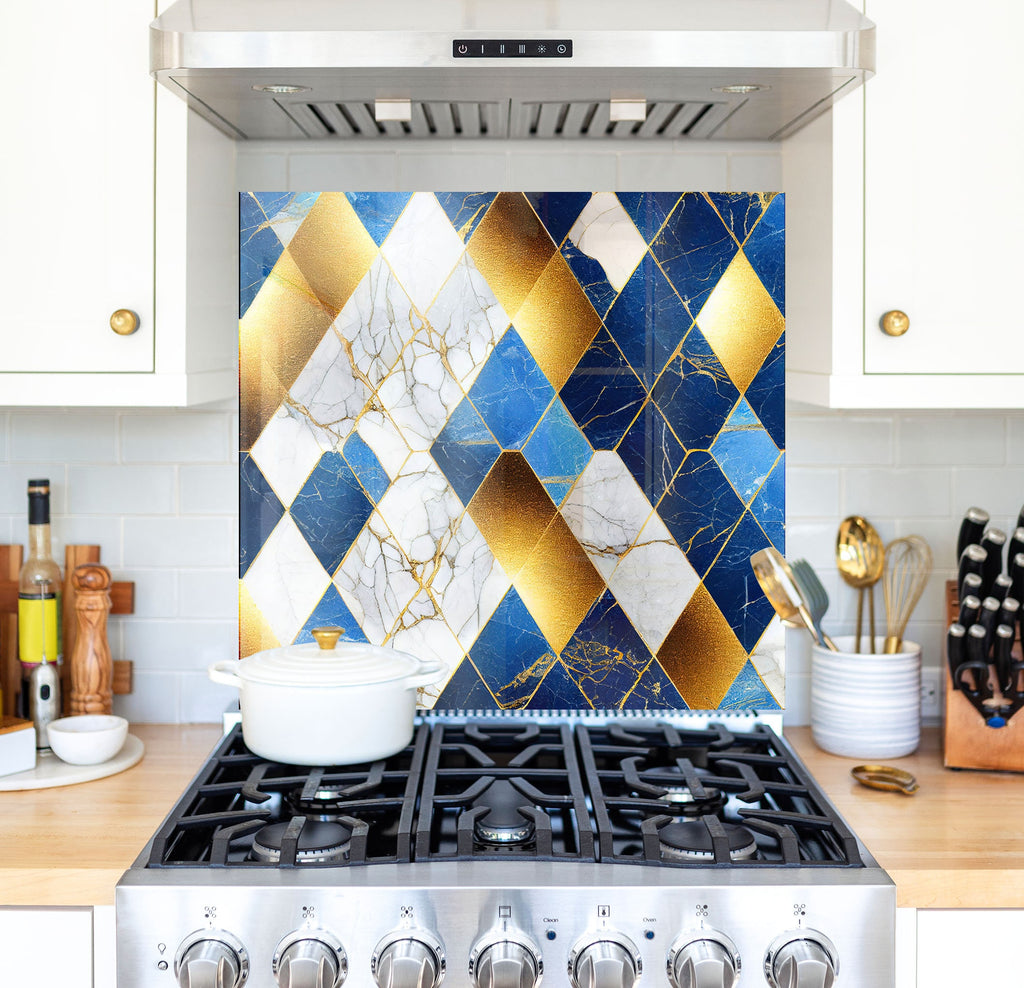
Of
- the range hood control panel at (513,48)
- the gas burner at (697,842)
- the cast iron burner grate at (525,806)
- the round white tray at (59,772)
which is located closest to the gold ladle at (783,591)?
the cast iron burner grate at (525,806)

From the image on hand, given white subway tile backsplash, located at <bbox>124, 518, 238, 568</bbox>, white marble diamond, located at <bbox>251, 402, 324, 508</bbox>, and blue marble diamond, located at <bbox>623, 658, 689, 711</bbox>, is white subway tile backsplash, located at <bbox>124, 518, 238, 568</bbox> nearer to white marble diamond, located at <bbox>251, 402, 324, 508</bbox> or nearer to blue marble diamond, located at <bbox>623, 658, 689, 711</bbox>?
white marble diamond, located at <bbox>251, 402, 324, 508</bbox>

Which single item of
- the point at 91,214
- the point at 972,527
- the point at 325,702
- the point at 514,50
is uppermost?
the point at 514,50

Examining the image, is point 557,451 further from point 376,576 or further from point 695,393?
point 376,576

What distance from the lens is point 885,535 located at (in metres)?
2.12

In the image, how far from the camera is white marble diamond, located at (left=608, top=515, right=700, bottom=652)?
6.76 feet

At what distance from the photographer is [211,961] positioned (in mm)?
1392

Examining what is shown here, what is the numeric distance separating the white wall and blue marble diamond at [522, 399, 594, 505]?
40cm

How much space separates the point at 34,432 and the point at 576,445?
1004mm

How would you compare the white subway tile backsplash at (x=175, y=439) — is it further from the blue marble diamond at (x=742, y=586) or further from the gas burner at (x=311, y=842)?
the blue marble diamond at (x=742, y=586)

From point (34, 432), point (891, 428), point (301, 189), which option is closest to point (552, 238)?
point (301, 189)

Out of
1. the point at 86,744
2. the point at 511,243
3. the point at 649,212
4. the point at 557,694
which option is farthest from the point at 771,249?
the point at 86,744

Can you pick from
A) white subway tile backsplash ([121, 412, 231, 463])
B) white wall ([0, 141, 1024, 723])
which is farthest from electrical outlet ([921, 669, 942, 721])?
white subway tile backsplash ([121, 412, 231, 463])

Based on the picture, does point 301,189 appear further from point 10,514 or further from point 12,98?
point 10,514

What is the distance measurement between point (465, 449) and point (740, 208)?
66 centimetres
